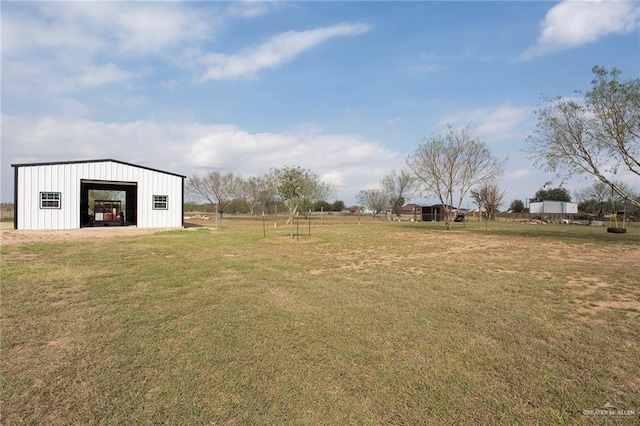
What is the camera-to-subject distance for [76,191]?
1970 cm

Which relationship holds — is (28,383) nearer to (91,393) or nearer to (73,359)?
(73,359)

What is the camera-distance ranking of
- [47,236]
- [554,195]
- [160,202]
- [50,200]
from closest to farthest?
[47,236] → [50,200] → [160,202] → [554,195]

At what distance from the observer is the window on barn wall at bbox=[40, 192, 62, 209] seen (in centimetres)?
1872

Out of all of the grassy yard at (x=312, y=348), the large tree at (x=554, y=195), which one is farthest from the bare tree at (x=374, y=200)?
the grassy yard at (x=312, y=348)

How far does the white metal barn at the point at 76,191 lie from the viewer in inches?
720

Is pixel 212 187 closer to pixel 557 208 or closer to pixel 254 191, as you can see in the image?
pixel 254 191

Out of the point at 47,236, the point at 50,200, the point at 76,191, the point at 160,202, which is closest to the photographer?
the point at 47,236

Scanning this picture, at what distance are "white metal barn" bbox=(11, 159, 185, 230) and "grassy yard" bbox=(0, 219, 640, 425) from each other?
14.5 meters

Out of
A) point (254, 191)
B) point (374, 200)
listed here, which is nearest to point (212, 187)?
point (254, 191)

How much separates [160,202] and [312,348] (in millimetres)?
22185

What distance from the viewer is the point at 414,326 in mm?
4355

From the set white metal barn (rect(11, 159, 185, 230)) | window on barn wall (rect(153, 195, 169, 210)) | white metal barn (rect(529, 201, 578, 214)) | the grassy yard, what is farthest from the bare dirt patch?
white metal barn (rect(529, 201, 578, 214))

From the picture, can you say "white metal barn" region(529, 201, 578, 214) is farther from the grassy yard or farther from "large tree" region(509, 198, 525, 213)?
the grassy yard

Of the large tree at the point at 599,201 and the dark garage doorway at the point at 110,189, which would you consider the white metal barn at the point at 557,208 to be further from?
the dark garage doorway at the point at 110,189
